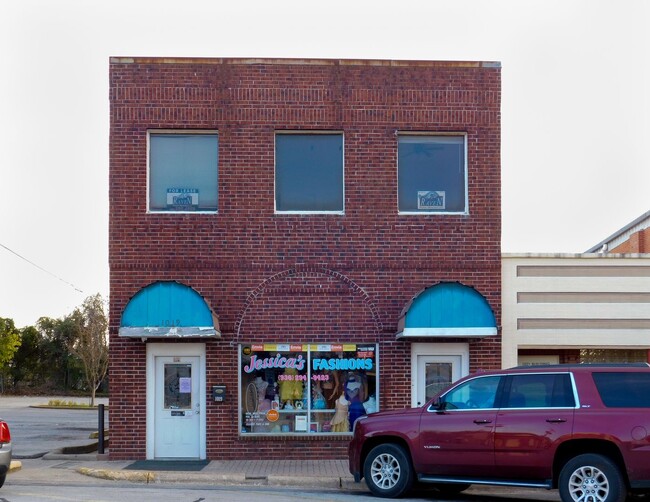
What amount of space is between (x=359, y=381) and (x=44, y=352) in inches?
1606

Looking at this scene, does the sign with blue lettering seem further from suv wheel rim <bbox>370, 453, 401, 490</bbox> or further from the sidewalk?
suv wheel rim <bbox>370, 453, 401, 490</bbox>

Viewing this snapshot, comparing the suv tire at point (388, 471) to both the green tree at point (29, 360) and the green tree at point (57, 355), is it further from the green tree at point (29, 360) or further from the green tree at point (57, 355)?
the green tree at point (29, 360)

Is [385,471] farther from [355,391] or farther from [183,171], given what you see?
[183,171]

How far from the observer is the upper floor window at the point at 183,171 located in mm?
18781

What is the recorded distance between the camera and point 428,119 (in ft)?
62.1

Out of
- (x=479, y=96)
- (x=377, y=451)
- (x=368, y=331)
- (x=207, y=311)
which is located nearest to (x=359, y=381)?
(x=368, y=331)

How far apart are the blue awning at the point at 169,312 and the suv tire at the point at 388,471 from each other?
14.8 ft

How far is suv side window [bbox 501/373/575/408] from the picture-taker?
12891 mm

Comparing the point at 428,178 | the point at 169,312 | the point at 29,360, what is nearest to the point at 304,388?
the point at 169,312

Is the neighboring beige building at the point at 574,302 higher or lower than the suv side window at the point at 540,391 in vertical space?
higher

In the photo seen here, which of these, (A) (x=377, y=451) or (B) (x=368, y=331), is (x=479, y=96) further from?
(A) (x=377, y=451)

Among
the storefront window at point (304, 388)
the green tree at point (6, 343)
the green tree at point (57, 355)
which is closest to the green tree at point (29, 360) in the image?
the green tree at point (57, 355)

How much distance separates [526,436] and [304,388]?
6.49 metres

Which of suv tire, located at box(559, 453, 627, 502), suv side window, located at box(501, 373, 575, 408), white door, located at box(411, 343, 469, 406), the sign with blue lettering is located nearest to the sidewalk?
white door, located at box(411, 343, 469, 406)
